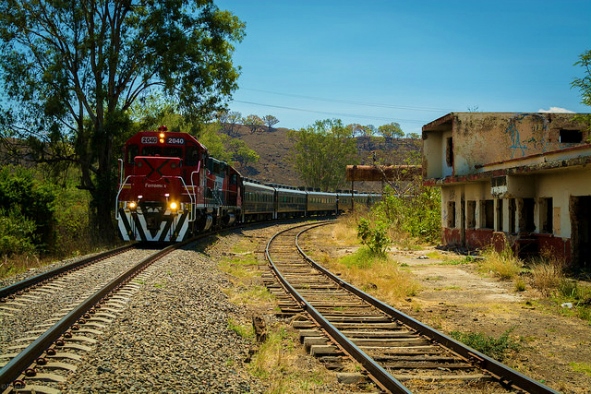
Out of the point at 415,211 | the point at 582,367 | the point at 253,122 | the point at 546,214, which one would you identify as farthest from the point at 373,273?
the point at 253,122

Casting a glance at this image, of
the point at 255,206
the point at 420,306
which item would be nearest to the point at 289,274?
the point at 420,306

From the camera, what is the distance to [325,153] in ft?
290

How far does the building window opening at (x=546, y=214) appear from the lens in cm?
1636

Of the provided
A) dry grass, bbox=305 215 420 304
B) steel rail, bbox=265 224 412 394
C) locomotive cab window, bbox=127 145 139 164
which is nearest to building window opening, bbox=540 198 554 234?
dry grass, bbox=305 215 420 304

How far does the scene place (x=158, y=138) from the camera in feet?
63.0

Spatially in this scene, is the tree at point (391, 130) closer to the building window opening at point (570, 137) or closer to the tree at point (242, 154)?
the tree at point (242, 154)

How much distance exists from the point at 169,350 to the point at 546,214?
1333 centimetres

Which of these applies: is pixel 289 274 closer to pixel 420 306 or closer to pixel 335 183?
pixel 420 306

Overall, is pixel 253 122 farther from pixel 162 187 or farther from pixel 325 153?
pixel 162 187

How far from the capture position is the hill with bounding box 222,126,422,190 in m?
124

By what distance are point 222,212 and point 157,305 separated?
17742mm

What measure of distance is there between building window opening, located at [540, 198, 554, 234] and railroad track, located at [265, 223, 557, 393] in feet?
24.6

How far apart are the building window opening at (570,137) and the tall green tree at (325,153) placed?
66.6 metres

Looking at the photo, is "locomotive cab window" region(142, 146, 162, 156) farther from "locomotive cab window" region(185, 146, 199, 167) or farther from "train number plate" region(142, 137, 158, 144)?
"locomotive cab window" region(185, 146, 199, 167)
